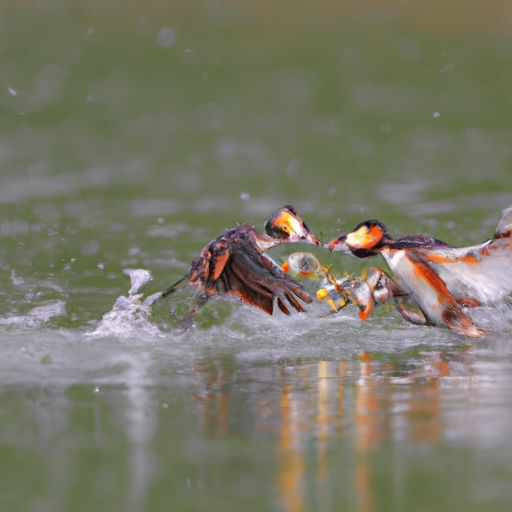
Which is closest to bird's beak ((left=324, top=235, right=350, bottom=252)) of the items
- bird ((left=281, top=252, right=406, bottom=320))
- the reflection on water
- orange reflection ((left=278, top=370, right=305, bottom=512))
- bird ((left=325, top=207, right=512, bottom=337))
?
bird ((left=325, top=207, right=512, bottom=337))

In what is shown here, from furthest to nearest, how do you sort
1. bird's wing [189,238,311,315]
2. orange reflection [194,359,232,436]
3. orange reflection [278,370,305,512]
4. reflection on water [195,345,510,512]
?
bird's wing [189,238,311,315] → orange reflection [194,359,232,436] → reflection on water [195,345,510,512] → orange reflection [278,370,305,512]

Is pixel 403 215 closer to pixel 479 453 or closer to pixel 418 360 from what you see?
pixel 418 360

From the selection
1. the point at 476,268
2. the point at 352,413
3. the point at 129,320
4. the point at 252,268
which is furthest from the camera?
the point at 129,320

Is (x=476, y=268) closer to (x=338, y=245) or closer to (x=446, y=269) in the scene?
(x=446, y=269)

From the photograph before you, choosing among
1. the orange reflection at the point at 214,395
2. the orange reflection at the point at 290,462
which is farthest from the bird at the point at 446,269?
the orange reflection at the point at 290,462

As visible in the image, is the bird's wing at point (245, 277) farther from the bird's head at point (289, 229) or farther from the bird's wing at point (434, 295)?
the bird's wing at point (434, 295)

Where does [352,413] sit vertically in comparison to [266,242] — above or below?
below

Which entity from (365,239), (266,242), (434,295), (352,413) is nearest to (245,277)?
(266,242)

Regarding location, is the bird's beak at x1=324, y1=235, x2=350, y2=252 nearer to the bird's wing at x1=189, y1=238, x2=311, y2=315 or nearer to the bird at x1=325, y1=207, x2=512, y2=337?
the bird at x1=325, y1=207, x2=512, y2=337
